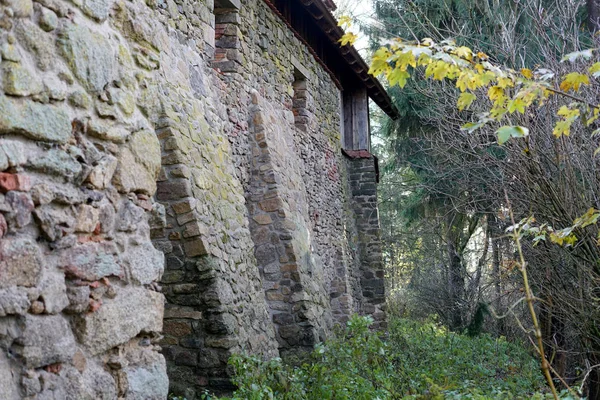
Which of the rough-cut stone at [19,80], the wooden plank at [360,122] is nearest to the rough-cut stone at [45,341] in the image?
the rough-cut stone at [19,80]

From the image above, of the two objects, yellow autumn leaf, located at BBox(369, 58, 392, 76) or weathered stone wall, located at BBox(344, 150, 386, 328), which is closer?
yellow autumn leaf, located at BBox(369, 58, 392, 76)

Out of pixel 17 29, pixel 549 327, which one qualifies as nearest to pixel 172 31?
pixel 17 29

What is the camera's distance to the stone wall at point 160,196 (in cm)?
222

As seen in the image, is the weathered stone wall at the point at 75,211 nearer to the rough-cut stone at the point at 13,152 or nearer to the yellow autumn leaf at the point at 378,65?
the rough-cut stone at the point at 13,152

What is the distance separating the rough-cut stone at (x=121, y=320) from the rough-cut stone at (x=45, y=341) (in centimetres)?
9

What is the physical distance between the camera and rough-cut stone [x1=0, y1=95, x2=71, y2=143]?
2123mm


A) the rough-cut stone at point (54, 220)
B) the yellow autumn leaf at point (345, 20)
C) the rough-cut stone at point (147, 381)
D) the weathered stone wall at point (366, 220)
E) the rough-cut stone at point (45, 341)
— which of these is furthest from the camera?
the weathered stone wall at point (366, 220)

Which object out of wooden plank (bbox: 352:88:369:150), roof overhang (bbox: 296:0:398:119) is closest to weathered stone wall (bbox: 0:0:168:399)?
roof overhang (bbox: 296:0:398:119)

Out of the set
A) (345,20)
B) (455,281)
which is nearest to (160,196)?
(345,20)

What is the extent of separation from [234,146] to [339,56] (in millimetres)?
5600

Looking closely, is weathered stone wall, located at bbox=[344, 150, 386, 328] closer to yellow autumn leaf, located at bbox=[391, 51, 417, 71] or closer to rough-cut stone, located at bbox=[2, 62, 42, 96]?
yellow autumn leaf, located at bbox=[391, 51, 417, 71]

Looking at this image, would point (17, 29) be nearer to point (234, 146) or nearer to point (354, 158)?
point (234, 146)

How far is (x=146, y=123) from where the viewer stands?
9.71ft

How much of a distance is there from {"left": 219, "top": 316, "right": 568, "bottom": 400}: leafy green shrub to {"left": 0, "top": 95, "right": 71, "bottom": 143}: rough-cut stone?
2739 mm
